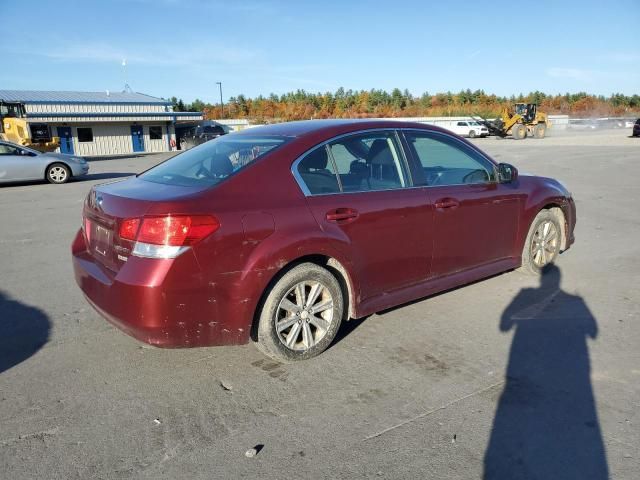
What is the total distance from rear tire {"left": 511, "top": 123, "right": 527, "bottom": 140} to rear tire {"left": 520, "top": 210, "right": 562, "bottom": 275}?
3729 centimetres

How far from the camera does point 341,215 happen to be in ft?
12.2

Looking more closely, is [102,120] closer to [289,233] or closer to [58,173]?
[58,173]

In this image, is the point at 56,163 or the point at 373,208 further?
the point at 56,163

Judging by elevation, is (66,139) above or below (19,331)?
above

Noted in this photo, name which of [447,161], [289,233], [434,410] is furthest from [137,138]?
[434,410]

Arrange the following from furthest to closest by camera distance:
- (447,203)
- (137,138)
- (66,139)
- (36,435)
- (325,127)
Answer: (137,138) < (66,139) < (447,203) < (325,127) < (36,435)

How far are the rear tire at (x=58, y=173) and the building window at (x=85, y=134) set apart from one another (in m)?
25.9

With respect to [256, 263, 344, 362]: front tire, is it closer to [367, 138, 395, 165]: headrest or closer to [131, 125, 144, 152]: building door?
[367, 138, 395, 165]: headrest

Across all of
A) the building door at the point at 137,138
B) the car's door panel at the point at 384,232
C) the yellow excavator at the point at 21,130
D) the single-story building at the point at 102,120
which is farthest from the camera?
the building door at the point at 137,138

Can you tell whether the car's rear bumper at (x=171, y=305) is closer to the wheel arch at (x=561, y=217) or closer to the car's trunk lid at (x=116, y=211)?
the car's trunk lid at (x=116, y=211)

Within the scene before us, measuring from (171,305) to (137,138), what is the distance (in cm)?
4202

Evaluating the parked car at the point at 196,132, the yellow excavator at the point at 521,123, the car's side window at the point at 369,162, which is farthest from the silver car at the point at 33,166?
the yellow excavator at the point at 521,123

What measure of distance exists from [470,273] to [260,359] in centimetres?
209

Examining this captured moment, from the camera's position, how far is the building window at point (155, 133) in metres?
42.6
